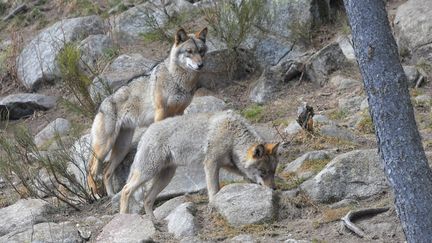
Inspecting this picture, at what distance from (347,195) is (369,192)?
0.25 metres

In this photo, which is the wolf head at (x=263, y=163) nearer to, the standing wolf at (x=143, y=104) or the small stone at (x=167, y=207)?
the small stone at (x=167, y=207)

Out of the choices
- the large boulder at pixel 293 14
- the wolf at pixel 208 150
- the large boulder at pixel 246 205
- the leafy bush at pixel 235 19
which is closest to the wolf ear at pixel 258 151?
the wolf at pixel 208 150

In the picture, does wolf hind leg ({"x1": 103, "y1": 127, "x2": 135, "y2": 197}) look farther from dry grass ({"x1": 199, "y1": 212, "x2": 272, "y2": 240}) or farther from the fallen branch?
the fallen branch

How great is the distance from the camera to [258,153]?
9.70 meters

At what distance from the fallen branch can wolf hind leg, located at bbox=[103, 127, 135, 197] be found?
14.7 feet

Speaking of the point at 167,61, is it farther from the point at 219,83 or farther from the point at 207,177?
the point at 219,83

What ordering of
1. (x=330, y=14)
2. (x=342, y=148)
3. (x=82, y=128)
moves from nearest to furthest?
(x=342, y=148) → (x=82, y=128) → (x=330, y=14)

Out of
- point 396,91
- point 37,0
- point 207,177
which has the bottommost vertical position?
point 207,177

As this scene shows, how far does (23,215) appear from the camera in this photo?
10.4 metres

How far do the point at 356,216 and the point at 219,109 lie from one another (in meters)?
5.96

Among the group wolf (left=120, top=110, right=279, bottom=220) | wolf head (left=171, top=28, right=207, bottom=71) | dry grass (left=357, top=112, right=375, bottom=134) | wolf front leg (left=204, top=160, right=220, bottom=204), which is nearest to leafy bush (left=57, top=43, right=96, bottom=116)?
wolf head (left=171, top=28, right=207, bottom=71)

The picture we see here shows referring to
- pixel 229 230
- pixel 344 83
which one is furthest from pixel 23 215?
pixel 344 83

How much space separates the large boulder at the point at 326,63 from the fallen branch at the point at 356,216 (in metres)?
6.94

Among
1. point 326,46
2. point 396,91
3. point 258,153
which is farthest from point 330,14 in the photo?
point 396,91
